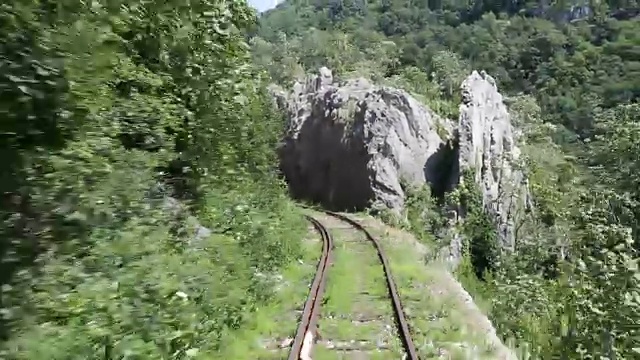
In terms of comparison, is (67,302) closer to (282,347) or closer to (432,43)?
(282,347)

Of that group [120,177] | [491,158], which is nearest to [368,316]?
[120,177]

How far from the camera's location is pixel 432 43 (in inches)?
4739

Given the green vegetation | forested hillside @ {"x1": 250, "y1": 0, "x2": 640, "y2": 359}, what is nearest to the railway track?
the green vegetation

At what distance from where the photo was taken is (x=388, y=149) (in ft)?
104

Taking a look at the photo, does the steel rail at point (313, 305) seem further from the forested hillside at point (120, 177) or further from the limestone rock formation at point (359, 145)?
the limestone rock formation at point (359, 145)

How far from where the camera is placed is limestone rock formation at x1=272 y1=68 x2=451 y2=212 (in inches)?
1229

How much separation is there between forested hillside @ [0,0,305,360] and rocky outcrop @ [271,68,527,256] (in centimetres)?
1989

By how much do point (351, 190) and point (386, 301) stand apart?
67.5 ft

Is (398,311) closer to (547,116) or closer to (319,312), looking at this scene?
(319,312)

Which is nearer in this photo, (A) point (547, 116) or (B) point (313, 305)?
(B) point (313, 305)

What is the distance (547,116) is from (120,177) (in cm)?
7475

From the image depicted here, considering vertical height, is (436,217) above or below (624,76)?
below

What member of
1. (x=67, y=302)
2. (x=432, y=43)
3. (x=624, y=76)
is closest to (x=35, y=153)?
(x=67, y=302)

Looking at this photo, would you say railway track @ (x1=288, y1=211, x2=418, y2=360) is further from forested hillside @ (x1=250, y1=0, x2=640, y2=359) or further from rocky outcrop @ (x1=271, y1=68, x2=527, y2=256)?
rocky outcrop @ (x1=271, y1=68, x2=527, y2=256)
